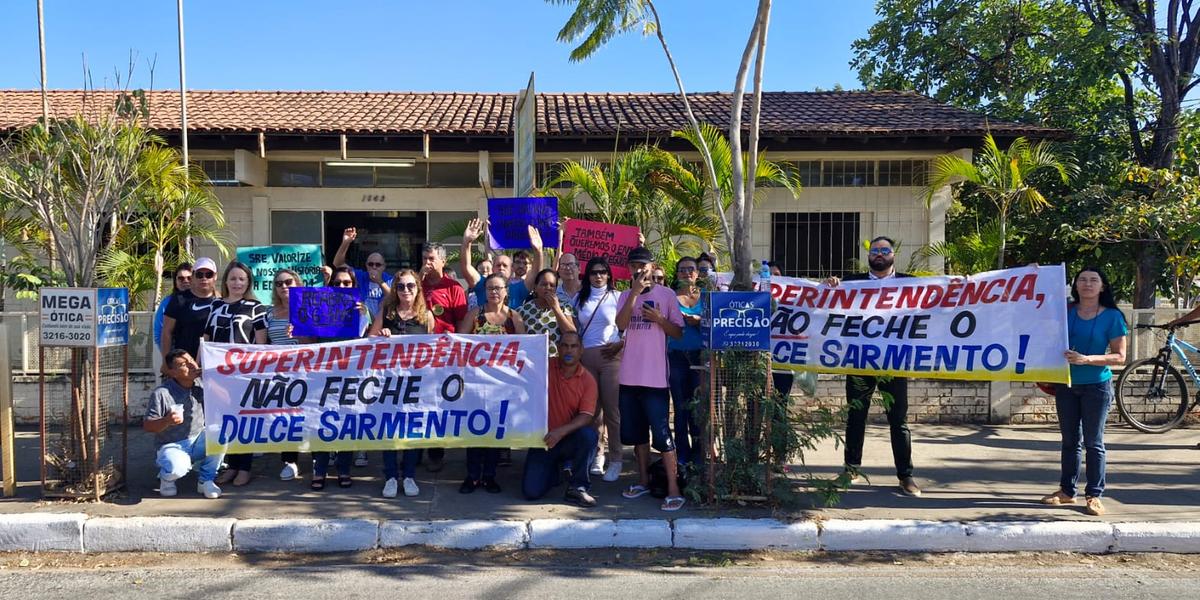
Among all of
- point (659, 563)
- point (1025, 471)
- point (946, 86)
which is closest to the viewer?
point (659, 563)

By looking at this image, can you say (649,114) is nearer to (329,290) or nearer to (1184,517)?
(329,290)

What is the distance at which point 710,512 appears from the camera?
561cm

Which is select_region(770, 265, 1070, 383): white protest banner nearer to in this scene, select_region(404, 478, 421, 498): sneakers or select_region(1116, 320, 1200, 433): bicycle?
select_region(404, 478, 421, 498): sneakers

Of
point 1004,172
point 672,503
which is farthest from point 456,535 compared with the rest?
point 1004,172

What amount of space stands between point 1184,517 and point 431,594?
5249mm

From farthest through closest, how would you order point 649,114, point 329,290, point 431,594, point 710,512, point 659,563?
point 649,114 < point 329,290 < point 710,512 < point 659,563 < point 431,594

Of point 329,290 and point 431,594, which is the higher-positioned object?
point 329,290

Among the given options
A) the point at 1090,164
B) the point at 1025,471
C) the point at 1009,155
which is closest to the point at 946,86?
the point at 1090,164

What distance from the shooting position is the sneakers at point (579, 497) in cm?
578

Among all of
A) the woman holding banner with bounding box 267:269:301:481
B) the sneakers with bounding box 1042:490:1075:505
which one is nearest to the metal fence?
the woman holding banner with bounding box 267:269:301:481

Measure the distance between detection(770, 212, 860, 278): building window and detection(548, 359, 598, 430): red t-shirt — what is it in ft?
24.2

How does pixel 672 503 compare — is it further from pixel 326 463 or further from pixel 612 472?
pixel 326 463

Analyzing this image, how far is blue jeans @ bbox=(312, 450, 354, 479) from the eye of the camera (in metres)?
6.21

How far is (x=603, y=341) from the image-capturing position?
6324 mm
